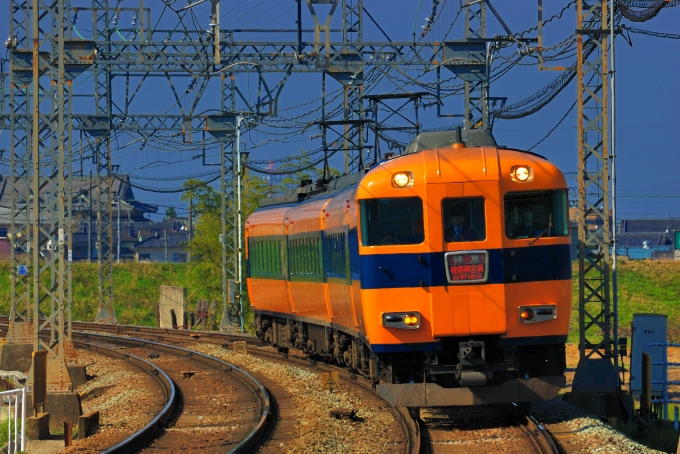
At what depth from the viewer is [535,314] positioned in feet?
38.2

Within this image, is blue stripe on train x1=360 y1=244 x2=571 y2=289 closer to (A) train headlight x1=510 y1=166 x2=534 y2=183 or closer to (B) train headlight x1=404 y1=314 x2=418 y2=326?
(B) train headlight x1=404 y1=314 x2=418 y2=326

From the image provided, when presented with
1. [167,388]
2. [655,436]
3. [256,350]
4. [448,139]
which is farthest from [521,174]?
[256,350]

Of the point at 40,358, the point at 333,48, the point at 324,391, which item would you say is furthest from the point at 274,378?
the point at 333,48

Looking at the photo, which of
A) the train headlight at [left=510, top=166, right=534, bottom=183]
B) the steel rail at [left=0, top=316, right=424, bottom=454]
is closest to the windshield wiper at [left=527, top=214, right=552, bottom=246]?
the train headlight at [left=510, top=166, right=534, bottom=183]

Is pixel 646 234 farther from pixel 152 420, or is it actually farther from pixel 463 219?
pixel 463 219

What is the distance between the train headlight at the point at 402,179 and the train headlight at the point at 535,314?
1857mm

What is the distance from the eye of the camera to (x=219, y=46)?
26.5 metres

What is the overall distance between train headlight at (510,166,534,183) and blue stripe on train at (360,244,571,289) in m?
0.76

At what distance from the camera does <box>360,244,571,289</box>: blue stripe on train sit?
11.6 m

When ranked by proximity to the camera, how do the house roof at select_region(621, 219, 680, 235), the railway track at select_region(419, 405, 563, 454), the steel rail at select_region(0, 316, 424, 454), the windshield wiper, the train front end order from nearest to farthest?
1. the railway track at select_region(419, 405, 563, 454)
2. the steel rail at select_region(0, 316, 424, 454)
3. the train front end
4. the windshield wiper
5. the house roof at select_region(621, 219, 680, 235)

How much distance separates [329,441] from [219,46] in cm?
1679

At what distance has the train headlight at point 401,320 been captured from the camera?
1163 cm

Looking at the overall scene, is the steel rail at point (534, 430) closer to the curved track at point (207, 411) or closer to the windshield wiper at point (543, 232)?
the windshield wiper at point (543, 232)

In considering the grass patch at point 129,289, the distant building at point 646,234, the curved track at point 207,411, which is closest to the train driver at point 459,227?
the curved track at point 207,411
